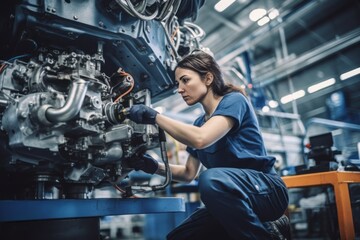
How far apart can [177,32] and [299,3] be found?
3.14 m

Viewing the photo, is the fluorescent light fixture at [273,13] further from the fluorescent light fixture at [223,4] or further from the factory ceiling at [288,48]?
the fluorescent light fixture at [223,4]

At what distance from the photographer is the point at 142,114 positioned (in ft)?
4.66

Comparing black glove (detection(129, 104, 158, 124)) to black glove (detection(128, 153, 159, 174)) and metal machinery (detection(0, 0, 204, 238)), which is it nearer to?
metal machinery (detection(0, 0, 204, 238))

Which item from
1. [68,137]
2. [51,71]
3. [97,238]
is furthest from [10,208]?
[51,71]

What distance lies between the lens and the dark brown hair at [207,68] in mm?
1725

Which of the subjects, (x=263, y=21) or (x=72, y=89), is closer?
(x=72, y=89)

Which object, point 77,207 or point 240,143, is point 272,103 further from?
point 77,207

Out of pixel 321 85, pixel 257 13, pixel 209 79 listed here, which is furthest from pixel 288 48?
pixel 209 79

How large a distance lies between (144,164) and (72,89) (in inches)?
27.6

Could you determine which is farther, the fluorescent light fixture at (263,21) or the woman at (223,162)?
the fluorescent light fixture at (263,21)

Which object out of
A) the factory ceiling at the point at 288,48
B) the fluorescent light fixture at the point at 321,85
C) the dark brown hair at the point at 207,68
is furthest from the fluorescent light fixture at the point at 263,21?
the fluorescent light fixture at the point at 321,85

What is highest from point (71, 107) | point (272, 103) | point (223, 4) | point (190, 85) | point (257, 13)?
point (223, 4)

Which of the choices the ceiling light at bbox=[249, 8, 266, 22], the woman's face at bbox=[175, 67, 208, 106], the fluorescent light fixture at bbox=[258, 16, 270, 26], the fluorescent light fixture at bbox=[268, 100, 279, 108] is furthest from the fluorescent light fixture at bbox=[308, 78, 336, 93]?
the woman's face at bbox=[175, 67, 208, 106]

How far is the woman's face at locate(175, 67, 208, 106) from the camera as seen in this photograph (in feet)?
5.62
